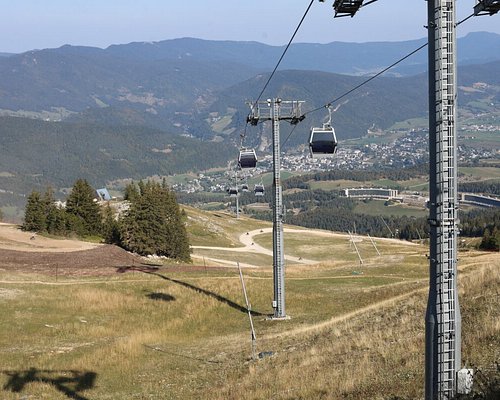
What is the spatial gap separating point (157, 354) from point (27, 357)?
5246 millimetres

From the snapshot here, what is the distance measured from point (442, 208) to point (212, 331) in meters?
23.4

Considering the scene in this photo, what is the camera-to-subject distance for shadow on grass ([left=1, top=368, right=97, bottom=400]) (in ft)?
69.2

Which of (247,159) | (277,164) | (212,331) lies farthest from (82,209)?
(277,164)

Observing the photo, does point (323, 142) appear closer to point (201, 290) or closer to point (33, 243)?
point (201, 290)

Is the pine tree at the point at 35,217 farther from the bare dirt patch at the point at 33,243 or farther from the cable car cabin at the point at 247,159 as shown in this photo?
the cable car cabin at the point at 247,159

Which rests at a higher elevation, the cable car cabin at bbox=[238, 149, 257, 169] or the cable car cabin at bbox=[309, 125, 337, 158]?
the cable car cabin at bbox=[309, 125, 337, 158]

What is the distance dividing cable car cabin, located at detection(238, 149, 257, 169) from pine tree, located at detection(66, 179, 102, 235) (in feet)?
158

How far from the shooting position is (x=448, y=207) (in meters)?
10.4

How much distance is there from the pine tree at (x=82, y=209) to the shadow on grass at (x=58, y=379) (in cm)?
5590

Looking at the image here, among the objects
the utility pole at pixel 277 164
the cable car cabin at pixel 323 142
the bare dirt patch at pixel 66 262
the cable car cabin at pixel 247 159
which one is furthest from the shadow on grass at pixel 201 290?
the cable car cabin at pixel 323 142

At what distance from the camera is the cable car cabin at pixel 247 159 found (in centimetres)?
3394

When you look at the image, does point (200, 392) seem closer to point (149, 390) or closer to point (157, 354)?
point (149, 390)

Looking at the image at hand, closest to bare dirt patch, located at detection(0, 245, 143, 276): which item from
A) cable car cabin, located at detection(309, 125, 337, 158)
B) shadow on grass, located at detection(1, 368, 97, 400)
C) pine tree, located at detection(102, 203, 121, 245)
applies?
pine tree, located at detection(102, 203, 121, 245)

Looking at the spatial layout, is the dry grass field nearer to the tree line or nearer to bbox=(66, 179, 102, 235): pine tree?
the tree line
